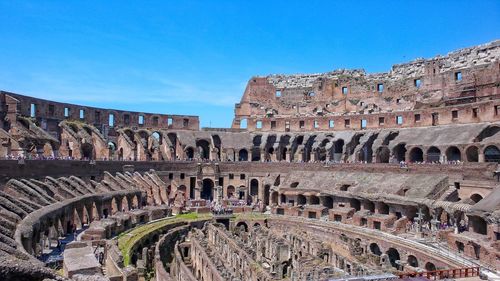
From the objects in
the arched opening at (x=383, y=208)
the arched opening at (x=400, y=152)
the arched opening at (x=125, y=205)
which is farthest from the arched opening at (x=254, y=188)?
the arched opening at (x=383, y=208)

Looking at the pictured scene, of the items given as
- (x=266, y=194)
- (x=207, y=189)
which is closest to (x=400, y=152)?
(x=266, y=194)

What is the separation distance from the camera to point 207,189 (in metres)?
58.3

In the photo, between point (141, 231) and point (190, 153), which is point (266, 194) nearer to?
point (190, 153)

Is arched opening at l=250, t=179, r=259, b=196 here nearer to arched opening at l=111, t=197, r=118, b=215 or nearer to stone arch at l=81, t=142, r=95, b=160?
stone arch at l=81, t=142, r=95, b=160

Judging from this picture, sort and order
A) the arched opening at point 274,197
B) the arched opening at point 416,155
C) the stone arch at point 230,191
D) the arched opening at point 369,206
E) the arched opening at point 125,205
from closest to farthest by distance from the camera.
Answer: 1. the arched opening at point 125,205
2. the arched opening at point 369,206
3. the arched opening at point 416,155
4. the arched opening at point 274,197
5. the stone arch at point 230,191

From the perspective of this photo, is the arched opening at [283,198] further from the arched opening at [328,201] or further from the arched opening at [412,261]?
the arched opening at [412,261]

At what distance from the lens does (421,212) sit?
34781 mm

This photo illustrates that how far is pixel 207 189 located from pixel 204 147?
7.61 m

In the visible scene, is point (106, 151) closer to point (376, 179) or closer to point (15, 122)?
point (15, 122)

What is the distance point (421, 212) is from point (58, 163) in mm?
32495

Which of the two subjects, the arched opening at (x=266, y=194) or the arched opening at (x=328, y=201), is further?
the arched opening at (x=266, y=194)

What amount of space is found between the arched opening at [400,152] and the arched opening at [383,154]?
0.95m

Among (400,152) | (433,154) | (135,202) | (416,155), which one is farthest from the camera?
(400,152)

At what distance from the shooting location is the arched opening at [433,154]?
44956 millimetres
